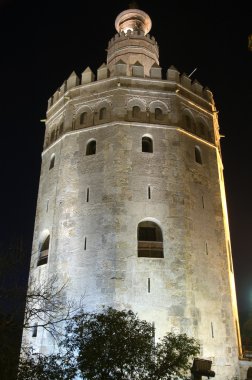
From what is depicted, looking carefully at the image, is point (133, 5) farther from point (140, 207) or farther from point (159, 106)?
point (140, 207)

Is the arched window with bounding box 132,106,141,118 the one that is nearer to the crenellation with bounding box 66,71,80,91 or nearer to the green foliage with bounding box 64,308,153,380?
the crenellation with bounding box 66,71,80,91

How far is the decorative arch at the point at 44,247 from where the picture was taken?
19969mm

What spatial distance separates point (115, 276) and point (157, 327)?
2.52 m

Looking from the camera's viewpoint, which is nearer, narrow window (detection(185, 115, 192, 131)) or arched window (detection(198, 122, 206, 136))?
narrow window (detection(185, 115, 192, 131))

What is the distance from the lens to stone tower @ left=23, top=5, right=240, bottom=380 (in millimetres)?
17172

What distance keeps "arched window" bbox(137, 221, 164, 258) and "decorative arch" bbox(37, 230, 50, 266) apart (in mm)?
4615

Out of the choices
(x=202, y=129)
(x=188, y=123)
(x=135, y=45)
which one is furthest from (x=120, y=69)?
(x=202, y=129)

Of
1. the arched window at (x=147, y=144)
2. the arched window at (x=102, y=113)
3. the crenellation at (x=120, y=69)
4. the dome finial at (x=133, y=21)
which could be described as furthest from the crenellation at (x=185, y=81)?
the dome finial at (x=133, y=21)

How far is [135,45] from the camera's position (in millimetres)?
26578

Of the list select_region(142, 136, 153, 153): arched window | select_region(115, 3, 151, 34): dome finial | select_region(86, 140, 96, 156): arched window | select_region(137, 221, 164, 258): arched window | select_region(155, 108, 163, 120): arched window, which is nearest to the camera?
select_region(137, 221, 164, 258): arched window

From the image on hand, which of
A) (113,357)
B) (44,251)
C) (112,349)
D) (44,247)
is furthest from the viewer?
(44,247)

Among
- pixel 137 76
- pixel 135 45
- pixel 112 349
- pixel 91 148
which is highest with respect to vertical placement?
pixel 135 45

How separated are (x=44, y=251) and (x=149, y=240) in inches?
205

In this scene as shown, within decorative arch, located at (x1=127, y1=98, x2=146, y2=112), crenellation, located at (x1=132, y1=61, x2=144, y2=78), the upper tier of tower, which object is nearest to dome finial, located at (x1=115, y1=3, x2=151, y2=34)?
the upper tier of tower
